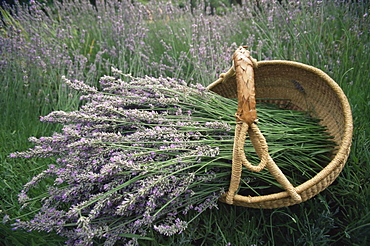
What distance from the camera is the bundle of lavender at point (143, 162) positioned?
1.01 metres

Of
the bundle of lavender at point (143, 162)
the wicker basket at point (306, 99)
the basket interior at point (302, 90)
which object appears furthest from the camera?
the basket interior at point (302, 90)

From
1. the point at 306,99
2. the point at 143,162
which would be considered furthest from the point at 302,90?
the point at 143,162

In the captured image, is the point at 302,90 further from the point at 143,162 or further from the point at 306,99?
the point at 143,162

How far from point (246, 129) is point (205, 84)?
1131mm

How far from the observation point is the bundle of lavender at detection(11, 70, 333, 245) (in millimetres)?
1007

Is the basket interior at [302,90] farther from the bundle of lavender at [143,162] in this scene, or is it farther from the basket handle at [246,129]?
the basket handle at [246,129]

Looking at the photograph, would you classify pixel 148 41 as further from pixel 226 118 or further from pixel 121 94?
pixel 226 118

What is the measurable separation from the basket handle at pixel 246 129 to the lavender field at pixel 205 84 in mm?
150

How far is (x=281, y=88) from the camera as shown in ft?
5.67

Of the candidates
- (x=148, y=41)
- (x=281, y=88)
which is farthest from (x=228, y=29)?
(x=281, y=88)

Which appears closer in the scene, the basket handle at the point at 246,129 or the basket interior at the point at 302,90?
the basket handle at the point at 246,129

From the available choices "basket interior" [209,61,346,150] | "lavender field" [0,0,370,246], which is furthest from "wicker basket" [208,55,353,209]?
"lavender field" [0,0,370,246]

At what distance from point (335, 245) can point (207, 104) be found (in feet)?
2.70

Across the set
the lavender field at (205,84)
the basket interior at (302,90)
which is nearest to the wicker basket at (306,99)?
the basket interior at (302,90)
